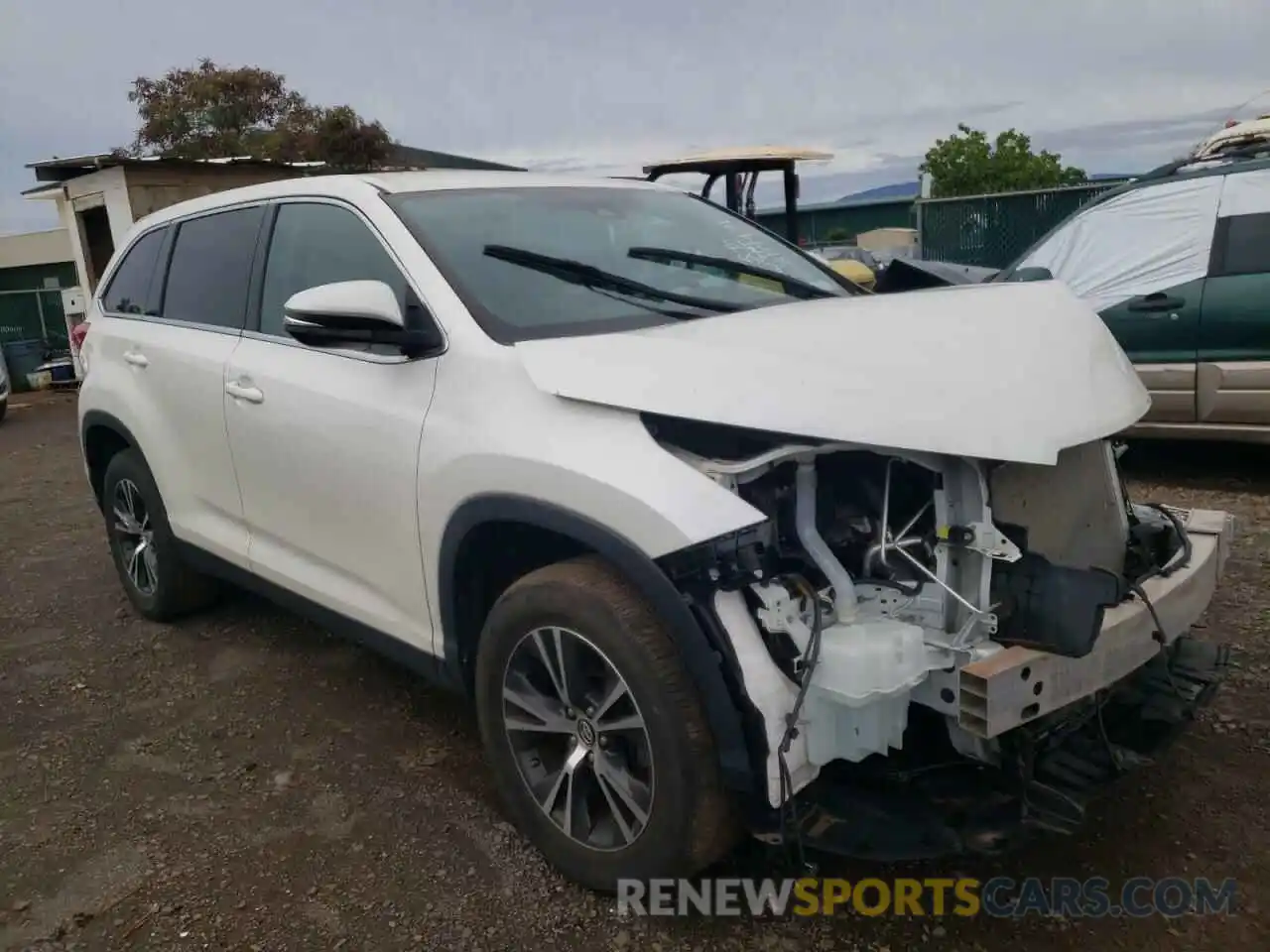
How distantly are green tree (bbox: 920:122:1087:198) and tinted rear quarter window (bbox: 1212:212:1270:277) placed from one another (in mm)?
21880

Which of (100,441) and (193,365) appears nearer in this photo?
(193,365)

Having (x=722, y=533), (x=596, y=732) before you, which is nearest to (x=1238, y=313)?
(x=722, y=533)

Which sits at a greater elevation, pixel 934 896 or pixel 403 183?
pixel 403 183

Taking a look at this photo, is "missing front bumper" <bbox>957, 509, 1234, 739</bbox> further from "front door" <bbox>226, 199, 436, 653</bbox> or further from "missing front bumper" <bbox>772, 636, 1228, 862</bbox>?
"front door" <bbox>226, 199, 436, 653</bbox>

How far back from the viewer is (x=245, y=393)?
3656mm

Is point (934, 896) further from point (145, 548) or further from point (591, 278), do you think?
point (145, 548)

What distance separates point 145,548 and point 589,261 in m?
→ 2.87

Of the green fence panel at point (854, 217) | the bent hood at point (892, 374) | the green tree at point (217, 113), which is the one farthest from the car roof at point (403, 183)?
the green fence panel at point (854, 217)

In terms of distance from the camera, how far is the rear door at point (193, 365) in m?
3.92

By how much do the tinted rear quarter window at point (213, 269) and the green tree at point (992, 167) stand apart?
25.1m

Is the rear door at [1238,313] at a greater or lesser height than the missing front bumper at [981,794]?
greater

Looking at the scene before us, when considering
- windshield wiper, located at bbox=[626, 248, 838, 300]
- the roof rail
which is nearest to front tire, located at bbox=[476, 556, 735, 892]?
windshield wiper, located at bbox=[626, 248, 838, 300]

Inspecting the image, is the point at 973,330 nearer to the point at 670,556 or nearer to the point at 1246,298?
the point at 670,556

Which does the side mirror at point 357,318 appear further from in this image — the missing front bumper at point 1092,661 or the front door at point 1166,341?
the front door at point 1166,341
